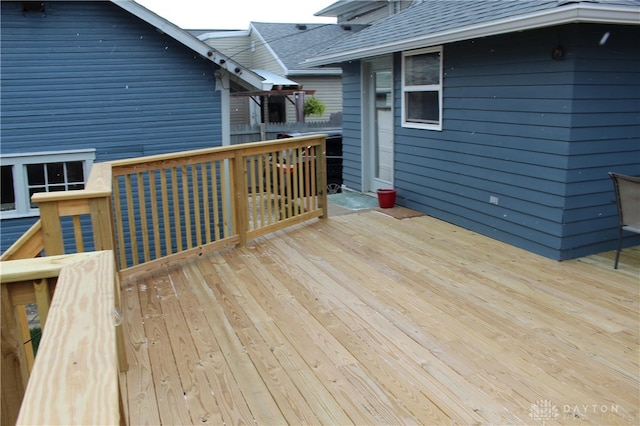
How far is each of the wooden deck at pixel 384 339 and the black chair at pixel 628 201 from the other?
0.42m

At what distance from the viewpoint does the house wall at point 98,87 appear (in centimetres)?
798

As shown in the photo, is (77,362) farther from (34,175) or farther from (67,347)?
(34,175)

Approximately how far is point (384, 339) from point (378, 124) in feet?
16.9

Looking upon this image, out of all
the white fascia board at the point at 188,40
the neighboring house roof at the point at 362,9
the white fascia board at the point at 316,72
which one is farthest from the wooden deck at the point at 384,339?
the white fascia board at the point at 316,72

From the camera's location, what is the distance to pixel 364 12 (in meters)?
18.1

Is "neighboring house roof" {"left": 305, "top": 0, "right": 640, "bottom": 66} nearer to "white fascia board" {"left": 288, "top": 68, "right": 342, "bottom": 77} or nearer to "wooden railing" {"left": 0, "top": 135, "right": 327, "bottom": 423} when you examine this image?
"wooden railing" {"left": 0, "top": 135, "right": 327, "bottom": 423}

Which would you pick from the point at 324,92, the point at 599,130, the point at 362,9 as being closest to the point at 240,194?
the point at 599,130

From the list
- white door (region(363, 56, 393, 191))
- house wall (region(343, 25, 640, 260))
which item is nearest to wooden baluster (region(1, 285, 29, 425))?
house wall (region(343, 25, 640, 260))

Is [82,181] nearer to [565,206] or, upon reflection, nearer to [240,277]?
[240,277]

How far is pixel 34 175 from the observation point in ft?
27.6

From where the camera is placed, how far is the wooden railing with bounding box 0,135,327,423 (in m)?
2.31

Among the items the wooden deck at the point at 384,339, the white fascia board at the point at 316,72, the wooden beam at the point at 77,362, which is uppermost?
the white fascia board at the point at 316,72

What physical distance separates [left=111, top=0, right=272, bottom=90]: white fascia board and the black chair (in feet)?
18.5

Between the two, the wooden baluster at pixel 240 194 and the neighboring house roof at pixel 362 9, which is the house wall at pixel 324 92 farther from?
the wooden baluster at pixel 240 194
